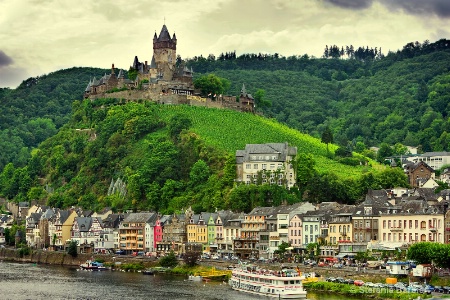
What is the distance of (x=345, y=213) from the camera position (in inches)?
4599

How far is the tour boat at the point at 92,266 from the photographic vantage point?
12850 cm

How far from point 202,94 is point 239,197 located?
54314 mm

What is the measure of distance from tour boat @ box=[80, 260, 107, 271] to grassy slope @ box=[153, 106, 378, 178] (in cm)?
3555

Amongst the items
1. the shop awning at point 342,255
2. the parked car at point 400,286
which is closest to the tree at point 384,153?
the shop awning at point 342,255

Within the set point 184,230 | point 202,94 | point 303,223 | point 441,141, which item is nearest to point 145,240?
point 184,230

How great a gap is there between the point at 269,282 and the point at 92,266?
37.6 metres

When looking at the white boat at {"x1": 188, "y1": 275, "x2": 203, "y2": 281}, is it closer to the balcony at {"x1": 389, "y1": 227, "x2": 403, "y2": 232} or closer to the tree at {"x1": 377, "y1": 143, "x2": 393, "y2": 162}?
the balcony at {"x1": 389, "y1": 227, "x2": 403, "y2": 232}

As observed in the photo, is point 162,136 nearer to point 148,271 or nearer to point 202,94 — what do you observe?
point 202,94

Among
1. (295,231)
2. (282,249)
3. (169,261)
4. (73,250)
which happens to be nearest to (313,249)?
(282,249)

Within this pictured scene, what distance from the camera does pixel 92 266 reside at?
129 meters

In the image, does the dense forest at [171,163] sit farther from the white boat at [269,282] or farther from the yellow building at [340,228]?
the white boat at [269,282]

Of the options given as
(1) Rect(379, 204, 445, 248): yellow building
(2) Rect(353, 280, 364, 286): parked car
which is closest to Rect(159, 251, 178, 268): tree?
(1) Rect(379, 204, 445, 248): yellow building

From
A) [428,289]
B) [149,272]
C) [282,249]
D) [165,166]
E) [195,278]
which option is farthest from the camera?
[165,166]

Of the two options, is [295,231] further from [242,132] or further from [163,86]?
[163,86]
